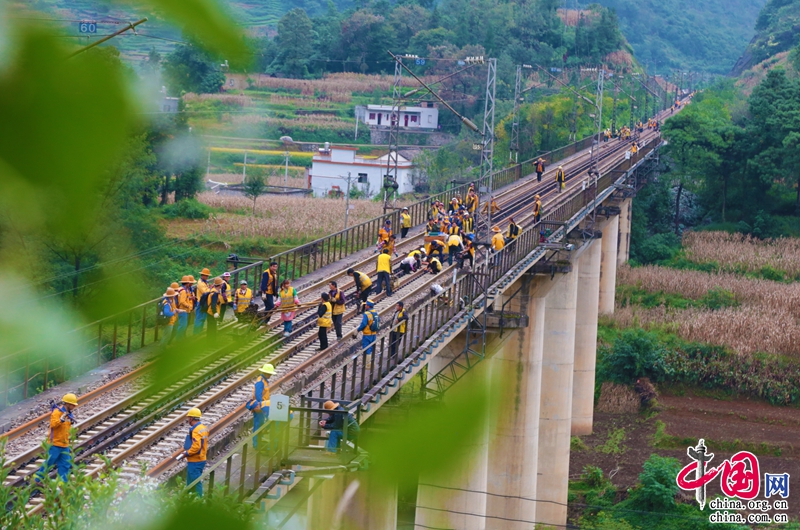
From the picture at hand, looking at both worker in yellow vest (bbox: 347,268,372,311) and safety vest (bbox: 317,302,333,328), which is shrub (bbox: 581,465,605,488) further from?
safety vest (bbox: 317,302,333,328)

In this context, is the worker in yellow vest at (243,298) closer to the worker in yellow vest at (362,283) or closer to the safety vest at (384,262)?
the worker in yellow vest at (362,283)

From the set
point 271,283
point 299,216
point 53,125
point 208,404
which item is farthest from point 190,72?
point 299,216

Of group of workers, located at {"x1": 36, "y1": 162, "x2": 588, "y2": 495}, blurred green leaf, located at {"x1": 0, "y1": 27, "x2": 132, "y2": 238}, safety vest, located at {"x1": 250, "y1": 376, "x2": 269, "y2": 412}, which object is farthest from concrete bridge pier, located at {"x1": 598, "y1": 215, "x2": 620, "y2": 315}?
blurred green leaf, located at {"x1": 0, "y1": 27, "x2": 132, "y2": 238}

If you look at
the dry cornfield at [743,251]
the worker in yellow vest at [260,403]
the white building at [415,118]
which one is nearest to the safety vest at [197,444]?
the worker in yellow vest at [260,403]

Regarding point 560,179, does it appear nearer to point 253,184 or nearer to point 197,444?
point 253,184

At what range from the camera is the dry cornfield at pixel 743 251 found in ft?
257

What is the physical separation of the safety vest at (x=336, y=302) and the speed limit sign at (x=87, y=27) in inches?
932

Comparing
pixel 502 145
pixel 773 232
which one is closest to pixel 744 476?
pixel 773 232

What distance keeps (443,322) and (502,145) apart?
7157 cm

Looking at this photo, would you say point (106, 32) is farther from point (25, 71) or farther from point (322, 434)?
point (322, 434)

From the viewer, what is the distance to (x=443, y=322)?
29.0m

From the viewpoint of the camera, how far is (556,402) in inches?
2032

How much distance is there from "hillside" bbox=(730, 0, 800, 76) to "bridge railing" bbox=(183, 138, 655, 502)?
452 ft

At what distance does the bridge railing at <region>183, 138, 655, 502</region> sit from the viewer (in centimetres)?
1436
